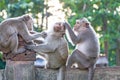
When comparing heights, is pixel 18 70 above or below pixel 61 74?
above

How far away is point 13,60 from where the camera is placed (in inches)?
299

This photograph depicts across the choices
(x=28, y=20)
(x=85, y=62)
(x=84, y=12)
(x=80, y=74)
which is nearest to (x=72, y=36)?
(x=85, y=62)

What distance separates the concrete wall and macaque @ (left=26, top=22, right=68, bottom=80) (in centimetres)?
14

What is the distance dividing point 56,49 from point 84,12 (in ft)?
22.9

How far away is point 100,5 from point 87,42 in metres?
6.01

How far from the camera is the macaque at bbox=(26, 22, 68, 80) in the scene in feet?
25.2

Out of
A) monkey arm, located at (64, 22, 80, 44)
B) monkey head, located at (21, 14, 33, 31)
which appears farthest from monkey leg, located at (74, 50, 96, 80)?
monkey head, located at (21, 14, 33, 31)

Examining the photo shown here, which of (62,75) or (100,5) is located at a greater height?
(100,5)

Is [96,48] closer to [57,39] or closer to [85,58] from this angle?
[85,58]

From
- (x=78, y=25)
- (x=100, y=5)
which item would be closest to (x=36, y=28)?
(x=100, y=5)

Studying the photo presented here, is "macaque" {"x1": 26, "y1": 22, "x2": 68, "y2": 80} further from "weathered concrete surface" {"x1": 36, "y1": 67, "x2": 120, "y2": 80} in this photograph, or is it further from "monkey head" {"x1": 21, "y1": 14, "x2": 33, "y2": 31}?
"monkey head" {"x1": 21, "y1": 14, "x2": 33, "y2": 31}

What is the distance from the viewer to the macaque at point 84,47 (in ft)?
25.5

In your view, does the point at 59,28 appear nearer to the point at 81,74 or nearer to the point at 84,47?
the point at 84,47

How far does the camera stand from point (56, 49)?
7.71 meters
